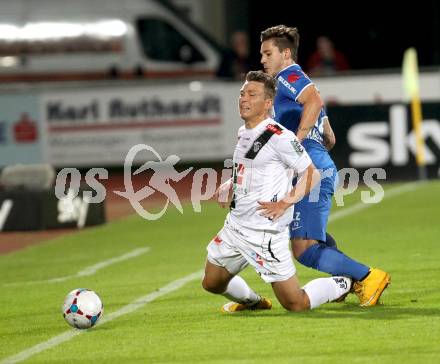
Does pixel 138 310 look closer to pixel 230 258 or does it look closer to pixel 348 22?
pixel 230 258

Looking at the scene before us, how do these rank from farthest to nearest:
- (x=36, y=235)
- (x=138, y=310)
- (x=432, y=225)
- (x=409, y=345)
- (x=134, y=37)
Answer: (x=134, y=37) → (x=36, y=235) → (x=432, y=225) → (x=138, y=310) → (x=409, y=345)

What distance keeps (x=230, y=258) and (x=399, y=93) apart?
44.8 feet

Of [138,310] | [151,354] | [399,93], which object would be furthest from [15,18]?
[151,354]

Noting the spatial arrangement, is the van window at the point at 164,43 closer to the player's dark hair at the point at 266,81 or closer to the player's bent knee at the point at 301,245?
the player's bent knee at the point at 301,245

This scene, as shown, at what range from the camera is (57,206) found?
1700 centimetres

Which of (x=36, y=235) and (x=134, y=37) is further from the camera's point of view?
(x=134, y=37)

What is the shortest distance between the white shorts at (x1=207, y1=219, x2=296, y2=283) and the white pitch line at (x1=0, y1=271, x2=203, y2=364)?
1103 mm

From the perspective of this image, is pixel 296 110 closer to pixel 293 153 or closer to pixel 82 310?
pixel 293 153

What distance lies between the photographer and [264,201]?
922 centimetres

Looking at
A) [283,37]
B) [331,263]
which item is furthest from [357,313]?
[283,37]

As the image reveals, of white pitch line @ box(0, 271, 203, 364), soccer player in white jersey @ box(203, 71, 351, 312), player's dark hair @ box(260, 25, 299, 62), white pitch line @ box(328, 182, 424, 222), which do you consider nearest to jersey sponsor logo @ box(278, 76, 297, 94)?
player's dark hair @ box(260, 25, 299, 62)

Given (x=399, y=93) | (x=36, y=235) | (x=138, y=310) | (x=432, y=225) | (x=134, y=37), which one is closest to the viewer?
(x=138, y=310)

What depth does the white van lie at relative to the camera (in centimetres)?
2489

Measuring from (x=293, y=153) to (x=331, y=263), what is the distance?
91 cm
